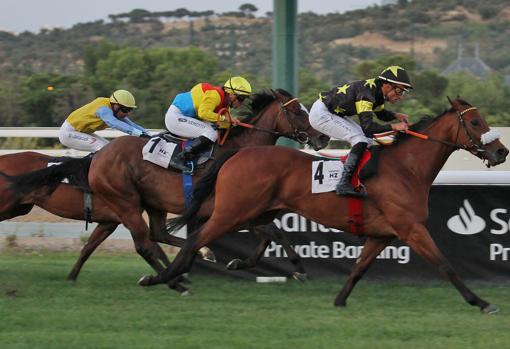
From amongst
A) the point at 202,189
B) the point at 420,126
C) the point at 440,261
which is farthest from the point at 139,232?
the point at 440,261

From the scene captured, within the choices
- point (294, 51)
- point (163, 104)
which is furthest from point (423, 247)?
point (163, 104)

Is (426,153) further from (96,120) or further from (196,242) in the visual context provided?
(96,120)

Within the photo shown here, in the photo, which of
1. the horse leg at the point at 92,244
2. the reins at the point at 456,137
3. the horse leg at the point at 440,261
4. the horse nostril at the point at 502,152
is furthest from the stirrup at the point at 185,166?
the horse nostril at the point at 502,152

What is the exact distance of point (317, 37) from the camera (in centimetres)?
4659

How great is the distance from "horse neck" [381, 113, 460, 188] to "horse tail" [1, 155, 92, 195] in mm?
2804

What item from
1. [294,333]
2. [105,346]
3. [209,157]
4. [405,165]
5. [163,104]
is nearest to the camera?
[105,346]

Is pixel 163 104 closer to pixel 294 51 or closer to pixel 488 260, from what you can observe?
pixel 294 51

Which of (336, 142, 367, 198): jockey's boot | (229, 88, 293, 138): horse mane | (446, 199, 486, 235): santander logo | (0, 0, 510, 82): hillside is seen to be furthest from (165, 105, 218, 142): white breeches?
(0, 0, 510, 82): hillside

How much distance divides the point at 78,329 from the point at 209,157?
2474 millimetres

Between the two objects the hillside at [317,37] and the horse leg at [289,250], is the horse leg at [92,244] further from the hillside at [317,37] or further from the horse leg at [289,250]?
the hillside at [317,37]

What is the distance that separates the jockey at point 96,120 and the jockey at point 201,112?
0.67m

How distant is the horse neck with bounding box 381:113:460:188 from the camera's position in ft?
23.6

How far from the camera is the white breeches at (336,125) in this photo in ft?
24.1

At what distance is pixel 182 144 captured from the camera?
8.25 meters
